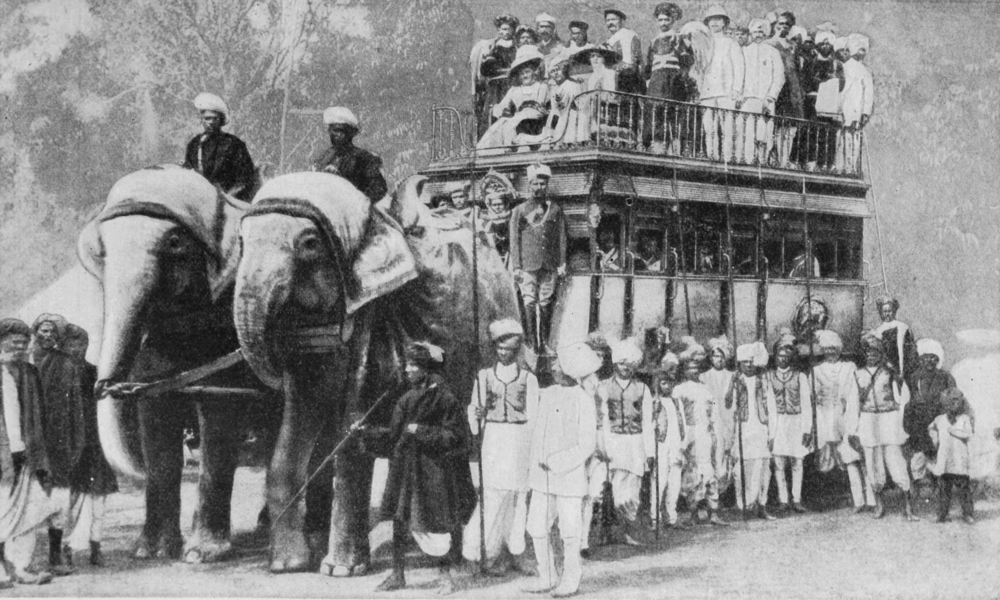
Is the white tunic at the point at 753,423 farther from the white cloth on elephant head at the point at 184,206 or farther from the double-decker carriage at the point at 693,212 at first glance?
the white cloth on elephant head at the point at 184,206

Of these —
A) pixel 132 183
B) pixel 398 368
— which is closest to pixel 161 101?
pixel 132 183

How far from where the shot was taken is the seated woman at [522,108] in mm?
5469

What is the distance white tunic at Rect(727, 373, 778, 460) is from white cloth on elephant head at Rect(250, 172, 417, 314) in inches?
71.2

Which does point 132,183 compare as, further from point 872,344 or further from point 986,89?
point 986,89

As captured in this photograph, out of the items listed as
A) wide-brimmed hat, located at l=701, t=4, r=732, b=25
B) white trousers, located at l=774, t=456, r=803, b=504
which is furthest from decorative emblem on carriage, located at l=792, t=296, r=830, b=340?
wide-brimmed hat, located at l=701, t=4, r=732, b=25

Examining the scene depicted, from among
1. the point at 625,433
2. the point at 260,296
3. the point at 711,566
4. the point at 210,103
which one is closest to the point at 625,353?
the point at 625,433

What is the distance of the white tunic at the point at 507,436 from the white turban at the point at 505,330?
13 centimetres

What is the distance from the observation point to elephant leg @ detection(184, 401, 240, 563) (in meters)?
4.87

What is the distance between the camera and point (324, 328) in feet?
15.8

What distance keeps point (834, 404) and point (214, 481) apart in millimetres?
3029

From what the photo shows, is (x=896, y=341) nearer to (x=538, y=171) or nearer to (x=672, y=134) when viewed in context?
(x=672, y=134)

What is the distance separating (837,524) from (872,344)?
2.96ft

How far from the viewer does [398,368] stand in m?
4.88

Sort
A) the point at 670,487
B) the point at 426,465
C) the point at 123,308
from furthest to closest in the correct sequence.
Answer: the point at 670,487 → the point at 123,308 → the point at 426,465
